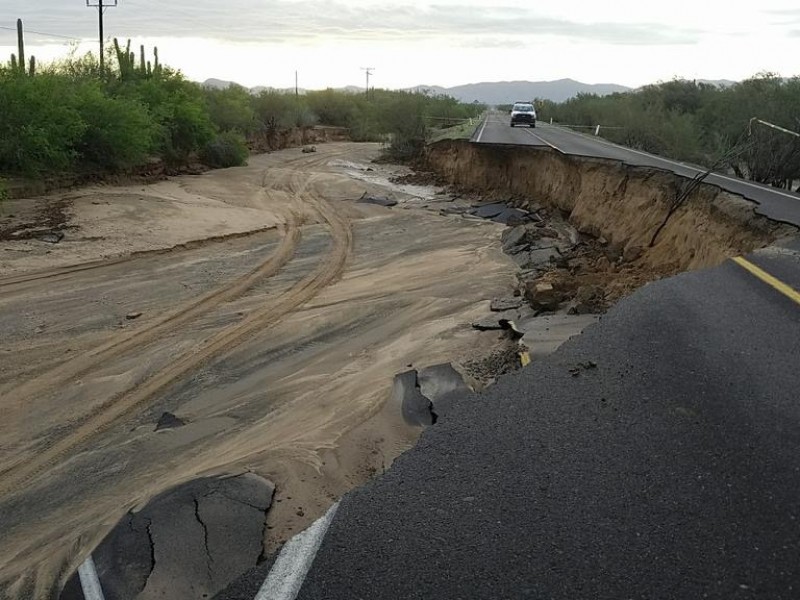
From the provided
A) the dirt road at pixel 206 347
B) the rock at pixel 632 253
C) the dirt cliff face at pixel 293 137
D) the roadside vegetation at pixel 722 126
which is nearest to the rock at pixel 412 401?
the dirt road at pixel 206 347

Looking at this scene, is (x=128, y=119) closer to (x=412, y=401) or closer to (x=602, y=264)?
(x=602, y=264)

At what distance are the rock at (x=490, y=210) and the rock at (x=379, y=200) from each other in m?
3.65

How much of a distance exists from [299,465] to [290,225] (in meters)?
16.6

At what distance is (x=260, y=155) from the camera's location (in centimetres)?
4416

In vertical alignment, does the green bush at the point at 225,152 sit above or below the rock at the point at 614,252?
above

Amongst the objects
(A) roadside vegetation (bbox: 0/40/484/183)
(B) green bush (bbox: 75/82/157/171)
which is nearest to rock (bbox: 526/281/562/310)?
(A) roadside vegetation (bbox: 0/40/484/183)

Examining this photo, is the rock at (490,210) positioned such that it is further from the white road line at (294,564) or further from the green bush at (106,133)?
the white road line at (294,564)

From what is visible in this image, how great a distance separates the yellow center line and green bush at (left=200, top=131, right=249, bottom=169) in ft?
98.5

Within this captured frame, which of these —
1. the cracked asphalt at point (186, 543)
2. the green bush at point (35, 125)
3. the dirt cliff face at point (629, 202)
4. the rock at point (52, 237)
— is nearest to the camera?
the cracked asphalt at point (186, 543)

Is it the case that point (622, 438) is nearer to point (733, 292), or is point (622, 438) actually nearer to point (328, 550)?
point (328, 550)

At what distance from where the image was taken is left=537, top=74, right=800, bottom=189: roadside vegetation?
18250 mm

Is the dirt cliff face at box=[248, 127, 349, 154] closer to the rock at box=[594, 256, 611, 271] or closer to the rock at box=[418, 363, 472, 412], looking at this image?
the rock at box=[594, 256, 611, 271]

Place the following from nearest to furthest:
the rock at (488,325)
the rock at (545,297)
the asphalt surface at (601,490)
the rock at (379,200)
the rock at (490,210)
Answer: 1. the asphalt surface at (601,490)
2. the rock at (488,325)
3. the rock at (545,297)
4. the rock at (490,210)
5. the rock at (379,200)

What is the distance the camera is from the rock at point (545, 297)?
405 inches
